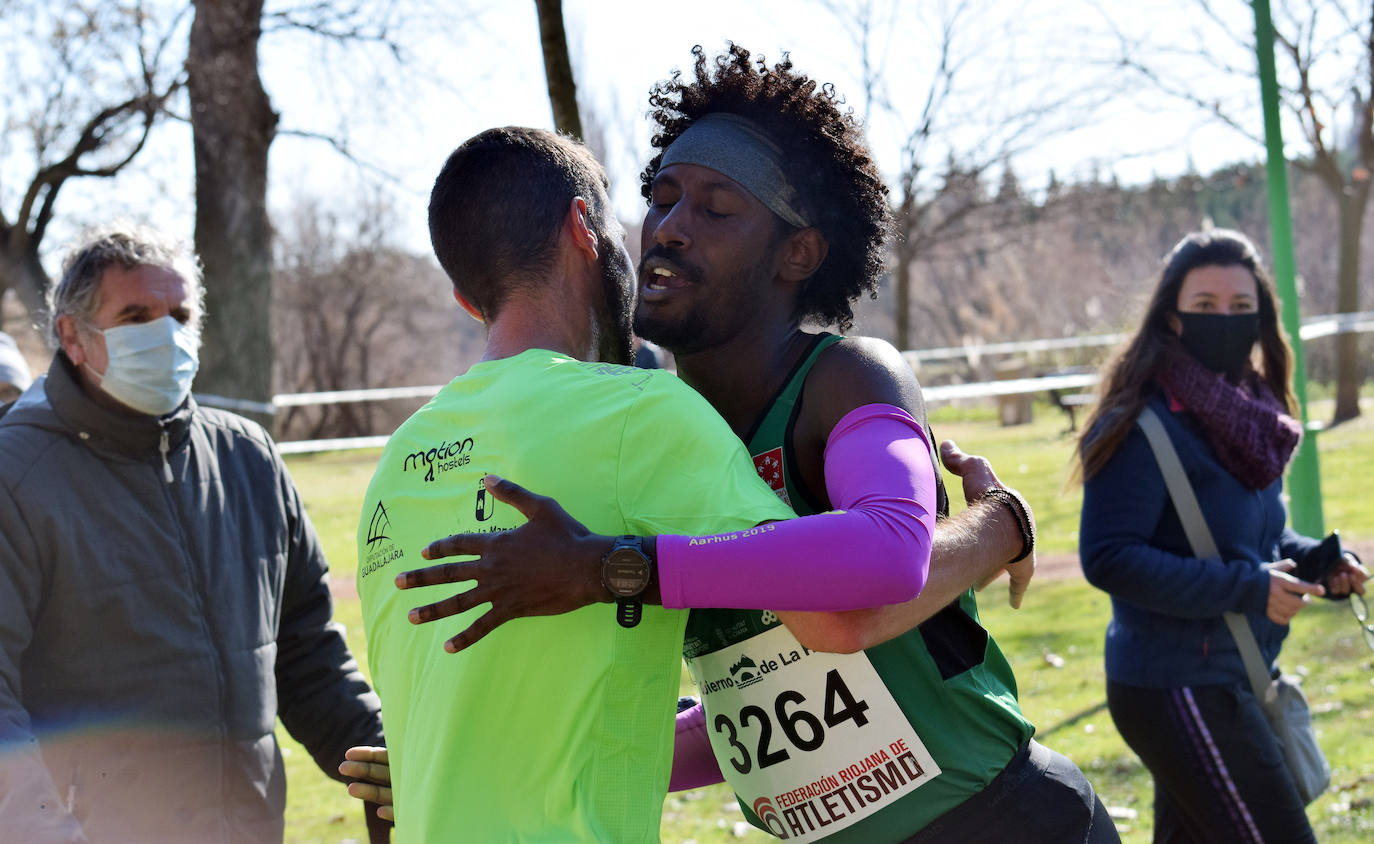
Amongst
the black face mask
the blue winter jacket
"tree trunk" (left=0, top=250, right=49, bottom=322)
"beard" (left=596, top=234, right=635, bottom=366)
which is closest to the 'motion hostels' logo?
"beard" (left=596, top=234, right=635, bottom=366)

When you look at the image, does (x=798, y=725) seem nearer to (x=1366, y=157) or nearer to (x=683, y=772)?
(x=683, y=772)

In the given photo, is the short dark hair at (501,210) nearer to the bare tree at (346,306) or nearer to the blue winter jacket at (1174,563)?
the blue winter jacket at (1174,563)

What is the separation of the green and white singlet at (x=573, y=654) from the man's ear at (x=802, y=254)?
1.93ft

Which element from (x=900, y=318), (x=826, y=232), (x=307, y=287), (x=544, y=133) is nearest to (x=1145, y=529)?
(x=826, y=232)

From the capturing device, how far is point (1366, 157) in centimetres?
1809

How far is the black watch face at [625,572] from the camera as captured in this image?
1670 millimetres

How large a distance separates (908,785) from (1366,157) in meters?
19.2

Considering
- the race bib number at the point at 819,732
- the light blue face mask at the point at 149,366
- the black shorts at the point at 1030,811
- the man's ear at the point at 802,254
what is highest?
the man's ear at the point at 802,254

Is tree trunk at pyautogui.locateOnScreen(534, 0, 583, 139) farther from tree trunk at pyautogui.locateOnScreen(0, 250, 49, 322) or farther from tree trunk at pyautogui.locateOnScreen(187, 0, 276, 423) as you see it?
tree trunk at pyautogui.locateOnScreen(0, 250, 49, 322)

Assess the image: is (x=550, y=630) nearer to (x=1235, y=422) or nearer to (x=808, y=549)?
(x=808, y=549)

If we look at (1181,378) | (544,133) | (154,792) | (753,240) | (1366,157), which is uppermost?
(1366,157)

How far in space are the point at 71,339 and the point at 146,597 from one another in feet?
2.64

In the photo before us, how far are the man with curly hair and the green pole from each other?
5.22 metres

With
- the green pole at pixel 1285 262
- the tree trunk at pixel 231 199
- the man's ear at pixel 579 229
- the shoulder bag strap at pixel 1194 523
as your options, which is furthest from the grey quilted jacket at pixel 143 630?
the tree trunk at pixel 231 199
